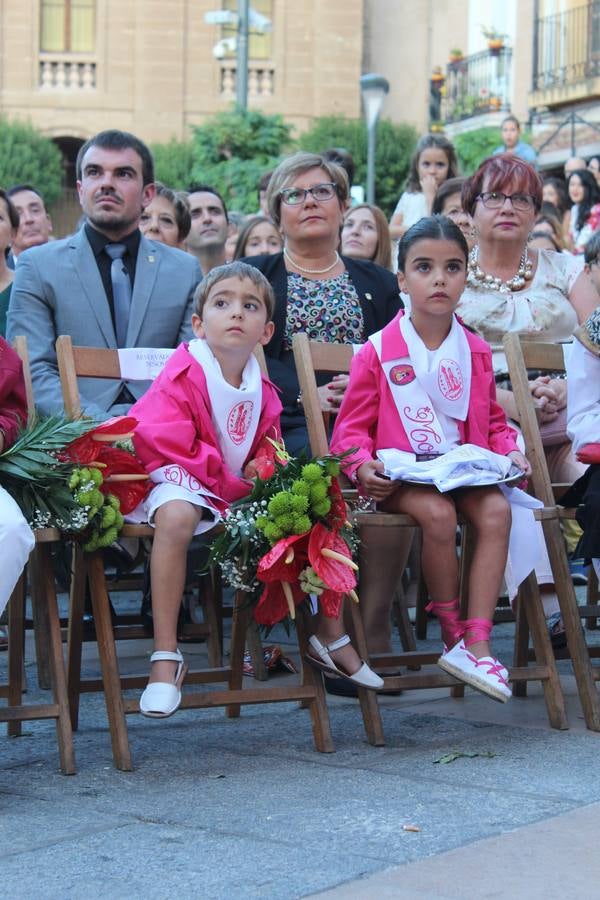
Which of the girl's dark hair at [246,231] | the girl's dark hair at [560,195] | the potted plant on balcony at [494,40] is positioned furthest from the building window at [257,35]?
Result: the girl's dark hair at [246,231]

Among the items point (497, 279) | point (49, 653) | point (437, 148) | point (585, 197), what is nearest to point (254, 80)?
point (585, 197)

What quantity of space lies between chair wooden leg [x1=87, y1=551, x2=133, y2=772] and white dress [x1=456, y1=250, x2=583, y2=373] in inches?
85.3

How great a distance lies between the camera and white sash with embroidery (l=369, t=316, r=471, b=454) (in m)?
4.71

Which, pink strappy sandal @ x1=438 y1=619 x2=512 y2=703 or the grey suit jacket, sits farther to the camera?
the grey suit jacket

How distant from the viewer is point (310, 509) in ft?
13.8

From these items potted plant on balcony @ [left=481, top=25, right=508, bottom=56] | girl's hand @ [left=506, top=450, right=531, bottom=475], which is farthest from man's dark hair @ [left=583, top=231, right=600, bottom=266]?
potted plant on balcony @ [left=481, top=25, right=508, bottom=56]

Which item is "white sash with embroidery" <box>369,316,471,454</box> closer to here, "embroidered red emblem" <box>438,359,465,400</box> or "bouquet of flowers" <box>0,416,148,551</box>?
"embroidered red emblem" <box>438,359,465,400</box>

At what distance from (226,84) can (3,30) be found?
16.9 feet

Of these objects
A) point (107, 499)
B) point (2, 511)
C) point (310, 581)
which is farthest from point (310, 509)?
point (2, 511)

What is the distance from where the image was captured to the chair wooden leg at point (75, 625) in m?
4.42

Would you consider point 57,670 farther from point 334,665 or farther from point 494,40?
point 494,40

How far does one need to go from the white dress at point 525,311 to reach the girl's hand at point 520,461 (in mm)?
1173

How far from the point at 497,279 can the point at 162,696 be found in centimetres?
249

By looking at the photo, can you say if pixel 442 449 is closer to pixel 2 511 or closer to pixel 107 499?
pixel 107 499
